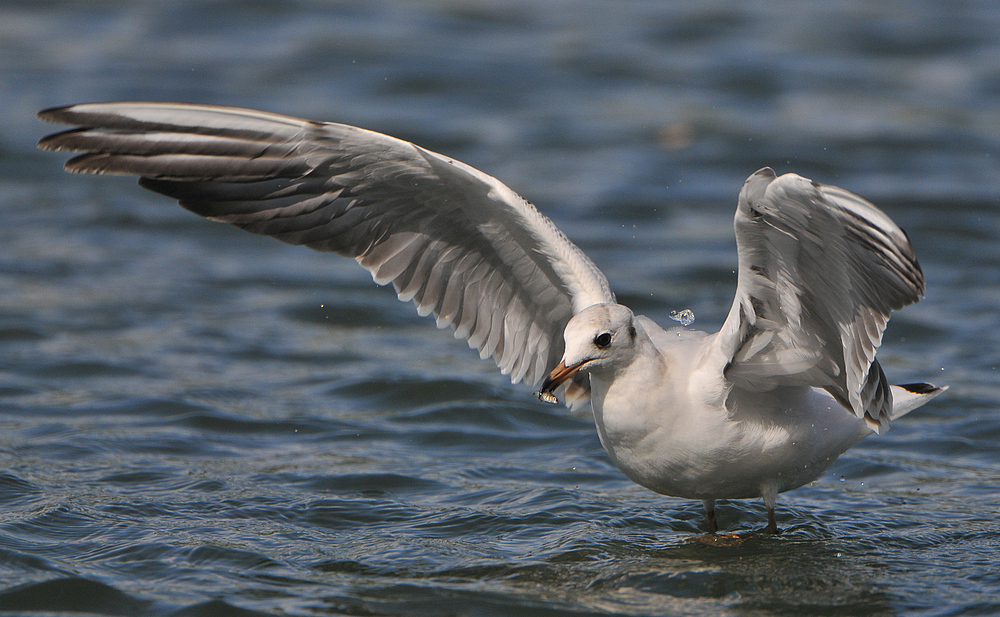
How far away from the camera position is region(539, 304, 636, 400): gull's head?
5207 mm

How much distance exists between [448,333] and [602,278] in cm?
382

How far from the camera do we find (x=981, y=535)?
5938 mm

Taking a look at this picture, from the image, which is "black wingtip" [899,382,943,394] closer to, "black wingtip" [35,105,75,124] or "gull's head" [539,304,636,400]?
"gull's head" [539,304,636,400]

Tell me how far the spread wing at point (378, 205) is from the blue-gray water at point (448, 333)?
3.47 ft

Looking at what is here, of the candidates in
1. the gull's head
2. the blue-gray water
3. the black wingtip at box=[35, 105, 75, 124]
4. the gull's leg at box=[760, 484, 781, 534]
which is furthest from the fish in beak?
the black wingtip at box=[35, 105, 75, 124]

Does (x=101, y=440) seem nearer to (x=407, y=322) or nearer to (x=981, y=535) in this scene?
(x=407, y=322)

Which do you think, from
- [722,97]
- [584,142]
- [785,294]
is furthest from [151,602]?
[722,97]

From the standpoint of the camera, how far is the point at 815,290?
202 inches

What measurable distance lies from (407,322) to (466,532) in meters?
3.91

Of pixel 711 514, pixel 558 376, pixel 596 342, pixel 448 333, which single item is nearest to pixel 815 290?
pixel 596 342

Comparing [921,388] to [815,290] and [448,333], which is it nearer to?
[815,290]

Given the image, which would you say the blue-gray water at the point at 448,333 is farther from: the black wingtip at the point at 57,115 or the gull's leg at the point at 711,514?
the black wingtip at the point at 57,115

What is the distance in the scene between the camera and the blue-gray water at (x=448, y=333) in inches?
218

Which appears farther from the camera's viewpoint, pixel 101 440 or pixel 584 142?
pixel 584 142
